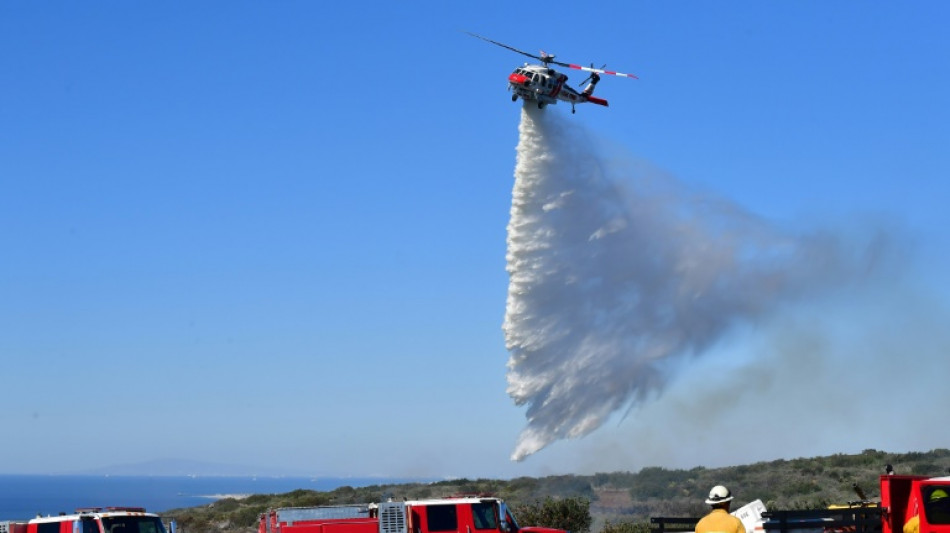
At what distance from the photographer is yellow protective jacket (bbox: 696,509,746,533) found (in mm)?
11312

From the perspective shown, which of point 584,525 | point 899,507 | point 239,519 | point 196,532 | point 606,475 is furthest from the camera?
point 606,475

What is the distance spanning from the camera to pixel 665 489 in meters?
62.6

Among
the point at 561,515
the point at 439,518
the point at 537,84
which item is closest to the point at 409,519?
the point at 439,518

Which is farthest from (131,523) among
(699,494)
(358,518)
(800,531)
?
(699,494)

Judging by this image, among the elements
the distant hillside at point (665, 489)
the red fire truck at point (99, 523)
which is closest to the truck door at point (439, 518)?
the red fire truck at point (99, 523)

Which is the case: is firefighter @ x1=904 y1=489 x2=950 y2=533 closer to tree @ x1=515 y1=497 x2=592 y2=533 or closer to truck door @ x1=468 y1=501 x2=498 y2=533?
truck door @ x1=468 y1=501 x2=498 y2=533

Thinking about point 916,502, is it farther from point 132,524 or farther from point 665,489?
point 665,489

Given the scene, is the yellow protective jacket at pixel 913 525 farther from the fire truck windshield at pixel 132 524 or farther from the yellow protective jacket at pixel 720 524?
the fire truck windshield at pixel 132 524

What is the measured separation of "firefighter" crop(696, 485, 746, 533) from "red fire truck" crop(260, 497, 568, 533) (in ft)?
56.2

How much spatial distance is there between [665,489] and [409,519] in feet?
119

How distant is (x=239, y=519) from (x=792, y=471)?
96.5 feet

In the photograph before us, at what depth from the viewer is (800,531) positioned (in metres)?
22.0

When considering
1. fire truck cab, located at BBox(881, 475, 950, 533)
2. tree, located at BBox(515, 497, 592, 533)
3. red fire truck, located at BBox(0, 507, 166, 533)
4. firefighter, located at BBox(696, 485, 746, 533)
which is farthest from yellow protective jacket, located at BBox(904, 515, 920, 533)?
tree, located at BBox(515, 497, 592, 533)

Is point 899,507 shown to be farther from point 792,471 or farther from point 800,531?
point 792,471
